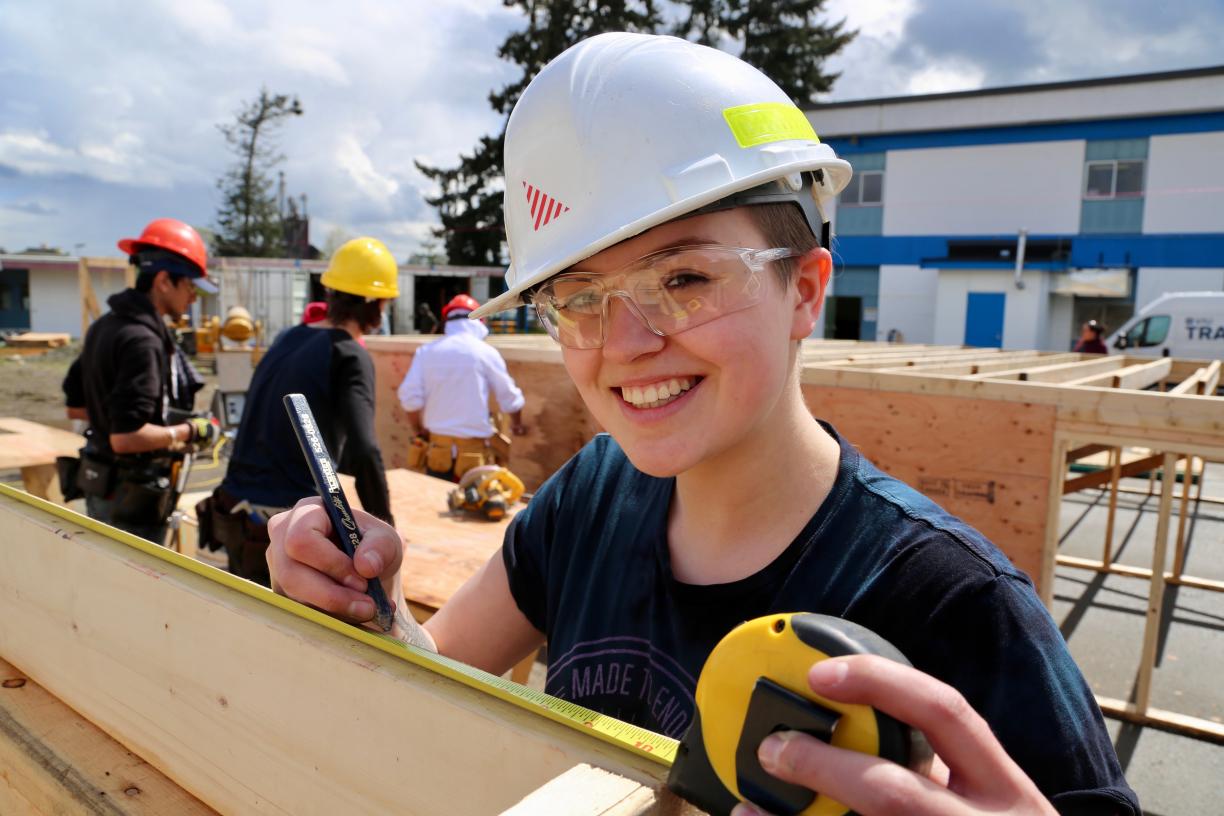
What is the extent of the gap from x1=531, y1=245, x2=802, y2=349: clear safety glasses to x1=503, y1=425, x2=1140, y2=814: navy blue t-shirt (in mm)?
328

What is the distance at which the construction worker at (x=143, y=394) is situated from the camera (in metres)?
3.76

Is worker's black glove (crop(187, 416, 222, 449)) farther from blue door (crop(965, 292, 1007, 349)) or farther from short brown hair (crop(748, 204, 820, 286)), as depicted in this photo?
blue door (crop(965, 292, 1007, 349))

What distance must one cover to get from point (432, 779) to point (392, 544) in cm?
47

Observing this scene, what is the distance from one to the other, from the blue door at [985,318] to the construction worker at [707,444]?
27.0m

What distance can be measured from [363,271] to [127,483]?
1.59 metres

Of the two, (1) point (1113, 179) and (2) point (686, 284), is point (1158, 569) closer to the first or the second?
(2) point (686, 284)

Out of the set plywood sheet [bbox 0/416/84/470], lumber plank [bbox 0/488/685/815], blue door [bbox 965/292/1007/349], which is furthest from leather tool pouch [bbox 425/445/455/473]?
blue door [bbox 965/292/1007/349]

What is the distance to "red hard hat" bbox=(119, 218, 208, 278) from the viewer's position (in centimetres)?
416

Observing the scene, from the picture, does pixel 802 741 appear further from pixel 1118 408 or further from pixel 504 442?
pixel 504 442

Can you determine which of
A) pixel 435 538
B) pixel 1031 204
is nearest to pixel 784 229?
pixel 435 538

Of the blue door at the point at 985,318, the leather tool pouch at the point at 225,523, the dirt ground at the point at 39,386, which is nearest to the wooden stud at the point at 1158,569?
the leather tool pouch at the point at 225,523

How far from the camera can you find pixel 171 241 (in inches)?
165

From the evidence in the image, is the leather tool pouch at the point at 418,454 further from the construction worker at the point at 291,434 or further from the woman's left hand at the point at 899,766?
the woman's left hand at the point at 899,766

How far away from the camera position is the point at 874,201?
93.6 ft
